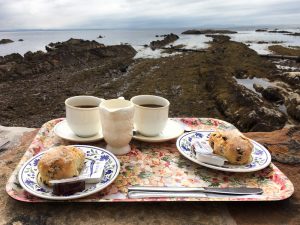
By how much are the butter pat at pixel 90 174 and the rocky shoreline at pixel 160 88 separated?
24.7 feet

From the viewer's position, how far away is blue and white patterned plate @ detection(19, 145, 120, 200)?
1.63 m

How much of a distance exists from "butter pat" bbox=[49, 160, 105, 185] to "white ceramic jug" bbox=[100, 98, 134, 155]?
266 mm

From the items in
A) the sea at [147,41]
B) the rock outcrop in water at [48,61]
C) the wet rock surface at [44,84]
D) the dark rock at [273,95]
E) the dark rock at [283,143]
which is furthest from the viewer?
the sea at [147,41]

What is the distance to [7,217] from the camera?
1.55 metres

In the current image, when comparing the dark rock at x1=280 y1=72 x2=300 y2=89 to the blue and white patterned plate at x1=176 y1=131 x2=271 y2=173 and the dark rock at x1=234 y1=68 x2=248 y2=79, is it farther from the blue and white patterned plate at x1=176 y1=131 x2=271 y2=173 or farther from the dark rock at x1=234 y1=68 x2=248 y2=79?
the blue and white patterned plate at x1=176 y1=131 x2=271 y2=173

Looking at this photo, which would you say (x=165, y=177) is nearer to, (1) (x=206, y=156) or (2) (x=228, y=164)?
(1) (x=206, y=156)

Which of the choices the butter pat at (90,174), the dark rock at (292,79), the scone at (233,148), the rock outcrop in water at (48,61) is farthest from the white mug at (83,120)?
the rock outcrop in water at (48,61)

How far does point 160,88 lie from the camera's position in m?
15.7

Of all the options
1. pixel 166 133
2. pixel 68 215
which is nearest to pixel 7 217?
pixel 68 215

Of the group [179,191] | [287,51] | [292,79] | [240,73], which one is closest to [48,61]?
[240,73]

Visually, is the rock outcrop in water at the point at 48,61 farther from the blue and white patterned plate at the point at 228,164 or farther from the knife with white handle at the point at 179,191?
the knife with white handle at the point at 179,191

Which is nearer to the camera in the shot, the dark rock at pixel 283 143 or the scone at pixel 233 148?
the scone at pixel 233 148

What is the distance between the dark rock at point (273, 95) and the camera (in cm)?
1367

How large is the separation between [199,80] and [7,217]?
16655 mm
